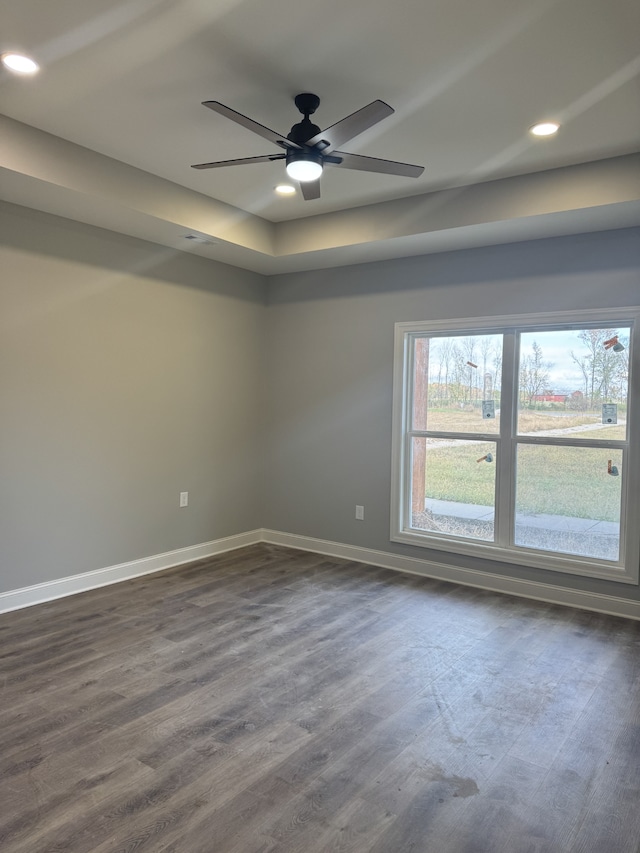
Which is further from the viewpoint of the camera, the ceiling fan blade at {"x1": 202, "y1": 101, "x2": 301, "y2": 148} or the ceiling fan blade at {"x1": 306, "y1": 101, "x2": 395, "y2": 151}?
the ceiling fan blade at {"x1": 202, "y1": 101, "x2": 301, "y2": 148}

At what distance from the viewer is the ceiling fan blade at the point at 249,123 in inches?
92.8

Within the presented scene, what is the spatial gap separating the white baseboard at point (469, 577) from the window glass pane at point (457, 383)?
1.11m

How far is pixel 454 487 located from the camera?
4637 mm

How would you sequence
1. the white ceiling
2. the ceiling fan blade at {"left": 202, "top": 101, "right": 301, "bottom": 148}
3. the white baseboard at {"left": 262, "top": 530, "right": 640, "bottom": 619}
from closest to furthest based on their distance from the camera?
1. the white ceiling
2. the ceiling fan blade at {"left": 202, "top": 101, "right": 301, "bottom": 148}
3. the white baseboard at {"left": 262, "top": 530, "right": 640, "bottom": 619}

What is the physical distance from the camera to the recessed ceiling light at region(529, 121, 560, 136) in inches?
119

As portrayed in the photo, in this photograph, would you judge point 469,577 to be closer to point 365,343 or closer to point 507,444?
point 507,444

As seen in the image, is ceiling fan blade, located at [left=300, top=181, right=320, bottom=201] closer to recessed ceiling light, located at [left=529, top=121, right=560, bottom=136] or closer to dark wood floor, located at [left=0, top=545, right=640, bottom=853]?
recessed ceiling light, located at [left=529, top=121, right=560, bottom=136]

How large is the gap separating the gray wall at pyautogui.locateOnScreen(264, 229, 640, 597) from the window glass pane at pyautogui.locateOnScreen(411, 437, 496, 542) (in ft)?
0.76

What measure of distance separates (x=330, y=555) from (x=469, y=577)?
129 centimetres

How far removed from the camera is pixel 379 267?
4.90m

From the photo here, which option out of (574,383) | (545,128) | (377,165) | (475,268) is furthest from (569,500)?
(377,165)

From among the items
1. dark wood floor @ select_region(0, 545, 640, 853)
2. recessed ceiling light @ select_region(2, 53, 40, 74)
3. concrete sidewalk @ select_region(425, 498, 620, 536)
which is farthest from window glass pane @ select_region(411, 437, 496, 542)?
recessed ceiling light @ select_region(2, 53, 40, 74)

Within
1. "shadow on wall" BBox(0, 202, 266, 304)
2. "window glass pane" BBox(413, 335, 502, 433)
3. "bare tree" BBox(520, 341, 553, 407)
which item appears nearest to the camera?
"shadow on wall" BBox(0, 202, 266, 304)

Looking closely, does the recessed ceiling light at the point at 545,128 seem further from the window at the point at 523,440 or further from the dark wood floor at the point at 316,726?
the dark wood floor at the point at 316,726
